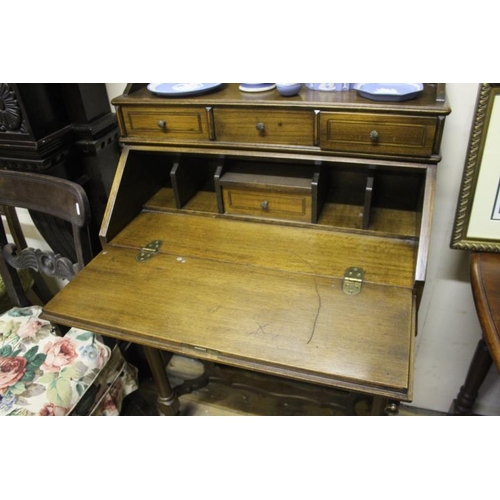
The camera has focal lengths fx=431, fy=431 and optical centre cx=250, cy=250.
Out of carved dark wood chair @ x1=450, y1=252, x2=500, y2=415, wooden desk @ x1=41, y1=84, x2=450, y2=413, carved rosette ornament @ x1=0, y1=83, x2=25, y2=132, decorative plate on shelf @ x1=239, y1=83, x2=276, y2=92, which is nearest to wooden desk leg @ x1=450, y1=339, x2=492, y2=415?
carved dark wood chair @ x1=450, y1=252, x2=500, y2=415

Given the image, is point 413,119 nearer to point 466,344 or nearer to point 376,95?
point 376,95

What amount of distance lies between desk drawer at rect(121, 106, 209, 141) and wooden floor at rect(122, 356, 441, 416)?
92 cm

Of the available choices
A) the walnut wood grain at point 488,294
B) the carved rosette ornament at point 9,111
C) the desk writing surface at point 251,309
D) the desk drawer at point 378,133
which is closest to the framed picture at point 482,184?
the walnut wood grain at point 488,294

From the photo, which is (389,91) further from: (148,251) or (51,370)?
(51,370)

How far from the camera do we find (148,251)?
1235mm

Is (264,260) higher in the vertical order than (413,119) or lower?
lower

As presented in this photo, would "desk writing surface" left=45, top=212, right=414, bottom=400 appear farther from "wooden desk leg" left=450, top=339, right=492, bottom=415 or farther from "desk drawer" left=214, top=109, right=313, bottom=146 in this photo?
"wooden desk leg" left=450, top=339, right=492, bottom=415

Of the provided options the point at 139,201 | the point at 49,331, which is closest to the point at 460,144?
the point at 139,201

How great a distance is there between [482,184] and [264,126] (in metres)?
0.58

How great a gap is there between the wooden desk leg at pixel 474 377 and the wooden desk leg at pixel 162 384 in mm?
1043

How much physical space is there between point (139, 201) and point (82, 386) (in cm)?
60

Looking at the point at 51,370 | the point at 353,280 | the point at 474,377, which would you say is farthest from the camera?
the point at 474,377

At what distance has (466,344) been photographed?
1590mm

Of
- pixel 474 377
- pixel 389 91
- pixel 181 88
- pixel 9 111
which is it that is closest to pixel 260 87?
pixel 181 88
